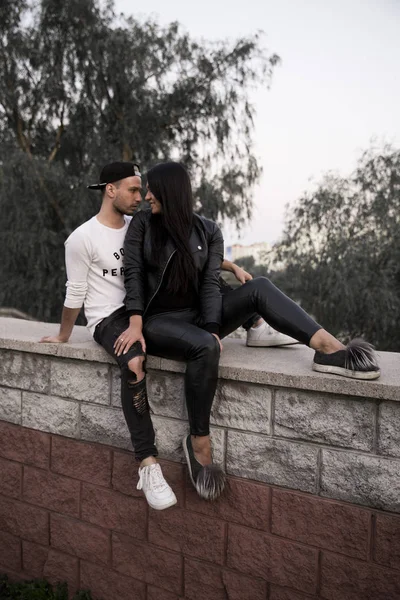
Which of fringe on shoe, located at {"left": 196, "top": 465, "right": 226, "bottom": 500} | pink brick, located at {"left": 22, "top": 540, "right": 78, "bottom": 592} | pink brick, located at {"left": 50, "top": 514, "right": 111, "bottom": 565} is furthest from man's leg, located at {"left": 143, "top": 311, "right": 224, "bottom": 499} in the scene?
pink brick, located at {"left": 22, "top": 540, "right": 78, "bottom": 592}

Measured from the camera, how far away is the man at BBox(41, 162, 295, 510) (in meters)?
2.32

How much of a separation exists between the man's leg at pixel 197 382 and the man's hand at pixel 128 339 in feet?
0.16

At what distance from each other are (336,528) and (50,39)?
1343 centimetres

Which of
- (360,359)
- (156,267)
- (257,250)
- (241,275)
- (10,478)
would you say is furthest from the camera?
(257,250)

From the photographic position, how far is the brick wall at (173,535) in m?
2.09

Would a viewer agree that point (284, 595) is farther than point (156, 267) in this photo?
No

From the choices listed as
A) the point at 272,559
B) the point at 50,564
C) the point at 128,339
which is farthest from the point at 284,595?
the point at 50,564

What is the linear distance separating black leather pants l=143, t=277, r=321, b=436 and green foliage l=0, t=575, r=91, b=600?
1333 millimetres

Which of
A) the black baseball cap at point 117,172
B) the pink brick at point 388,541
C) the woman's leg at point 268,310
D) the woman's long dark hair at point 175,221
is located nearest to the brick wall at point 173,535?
the pink brick at point 388,541

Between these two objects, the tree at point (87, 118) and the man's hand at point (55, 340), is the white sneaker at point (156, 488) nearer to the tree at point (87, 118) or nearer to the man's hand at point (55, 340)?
the man's hand at point (55, 340)

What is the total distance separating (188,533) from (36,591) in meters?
1.06

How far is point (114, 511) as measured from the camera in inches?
105

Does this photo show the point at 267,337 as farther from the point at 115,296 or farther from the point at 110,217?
the point at 110,217

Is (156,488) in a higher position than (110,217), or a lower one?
lower
